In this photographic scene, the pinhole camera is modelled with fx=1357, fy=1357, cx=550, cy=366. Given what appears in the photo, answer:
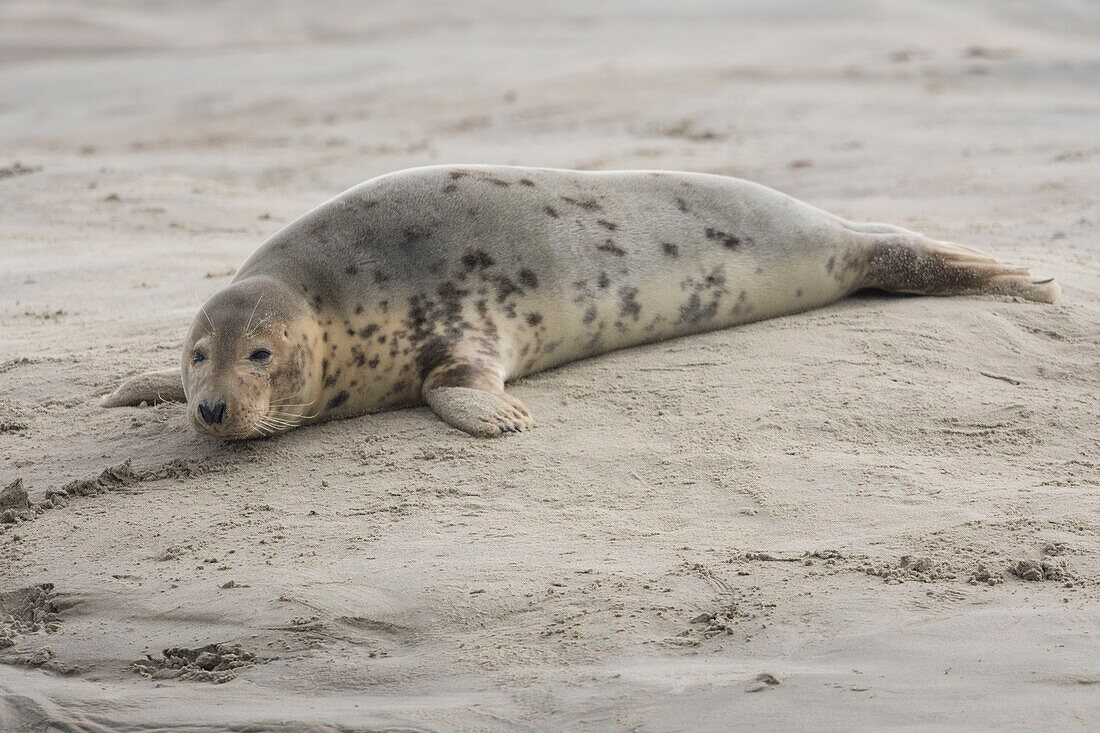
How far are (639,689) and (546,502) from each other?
3.42 feet

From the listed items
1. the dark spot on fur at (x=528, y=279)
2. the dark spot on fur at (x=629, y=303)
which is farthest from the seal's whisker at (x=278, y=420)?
the dark spot on fur at (x=629, y=303)

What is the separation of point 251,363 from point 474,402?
68 centimetres

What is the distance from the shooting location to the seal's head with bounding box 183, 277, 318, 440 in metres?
3.99

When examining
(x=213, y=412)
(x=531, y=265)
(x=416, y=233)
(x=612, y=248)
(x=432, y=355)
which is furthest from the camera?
(x=612, y=248)

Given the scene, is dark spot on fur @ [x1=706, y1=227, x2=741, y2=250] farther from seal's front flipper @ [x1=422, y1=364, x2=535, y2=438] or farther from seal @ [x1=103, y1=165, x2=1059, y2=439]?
seal's front flipper @ [x1=422, y1=364, x2=535, y2=438]

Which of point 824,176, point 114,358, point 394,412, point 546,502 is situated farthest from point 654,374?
point 824,176

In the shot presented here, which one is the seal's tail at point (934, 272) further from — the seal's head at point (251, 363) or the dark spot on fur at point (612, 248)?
the seal's head at point (251, 363)

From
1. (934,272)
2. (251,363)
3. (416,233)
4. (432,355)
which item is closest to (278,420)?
(251,363)

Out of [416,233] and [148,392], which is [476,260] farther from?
[148,392]

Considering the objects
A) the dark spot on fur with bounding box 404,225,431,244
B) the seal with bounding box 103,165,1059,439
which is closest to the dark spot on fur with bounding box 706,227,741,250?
the seal with bounding box 103,165,1059,439

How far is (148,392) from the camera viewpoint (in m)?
4.46

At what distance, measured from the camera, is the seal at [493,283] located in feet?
13.7

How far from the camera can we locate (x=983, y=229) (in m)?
6.79

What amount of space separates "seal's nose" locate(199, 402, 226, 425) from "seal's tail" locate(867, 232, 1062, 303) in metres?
2.63
